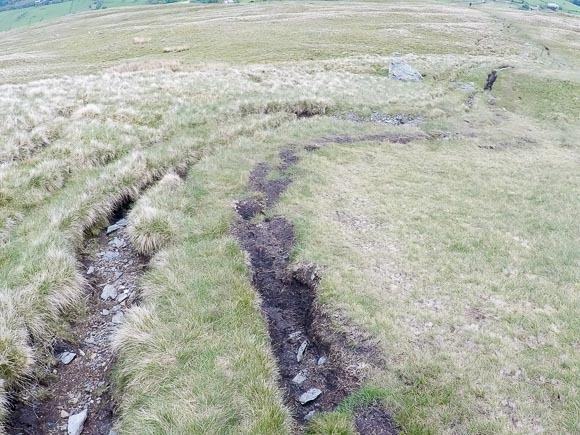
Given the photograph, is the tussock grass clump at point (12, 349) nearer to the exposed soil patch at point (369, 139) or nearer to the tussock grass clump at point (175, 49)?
the exposed soil patch at point (369, 139)

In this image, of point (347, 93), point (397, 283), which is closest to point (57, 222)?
point (397, 283)

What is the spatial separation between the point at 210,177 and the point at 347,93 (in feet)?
62.2

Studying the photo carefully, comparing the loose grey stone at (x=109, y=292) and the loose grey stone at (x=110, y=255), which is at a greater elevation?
the loose grey stone at (x=109, y=292)

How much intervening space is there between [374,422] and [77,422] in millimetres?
5306

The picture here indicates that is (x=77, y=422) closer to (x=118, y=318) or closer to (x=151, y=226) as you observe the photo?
(x=118, y=318)

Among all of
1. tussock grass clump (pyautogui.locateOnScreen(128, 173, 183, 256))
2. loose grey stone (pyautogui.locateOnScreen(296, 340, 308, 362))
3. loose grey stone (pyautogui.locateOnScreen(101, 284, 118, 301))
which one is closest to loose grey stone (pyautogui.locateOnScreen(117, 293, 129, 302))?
loose grey stone (pyautogui.locateOnScreen(101, 284, 118, 301))

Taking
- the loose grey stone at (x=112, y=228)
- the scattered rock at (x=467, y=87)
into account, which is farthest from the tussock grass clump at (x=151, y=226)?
the scattered rock at (x=467, y=87)

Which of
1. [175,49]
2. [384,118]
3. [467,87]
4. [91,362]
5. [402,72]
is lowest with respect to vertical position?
[467,87]

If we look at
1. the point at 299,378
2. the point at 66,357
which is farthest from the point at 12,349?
the point at 299,378

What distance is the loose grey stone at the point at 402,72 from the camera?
140ft

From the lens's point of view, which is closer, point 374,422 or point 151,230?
point 374,422

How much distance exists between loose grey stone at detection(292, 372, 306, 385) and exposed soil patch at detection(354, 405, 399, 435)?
145 cm

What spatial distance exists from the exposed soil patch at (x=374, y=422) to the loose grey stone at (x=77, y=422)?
4.89m

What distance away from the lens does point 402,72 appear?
1709 inches
